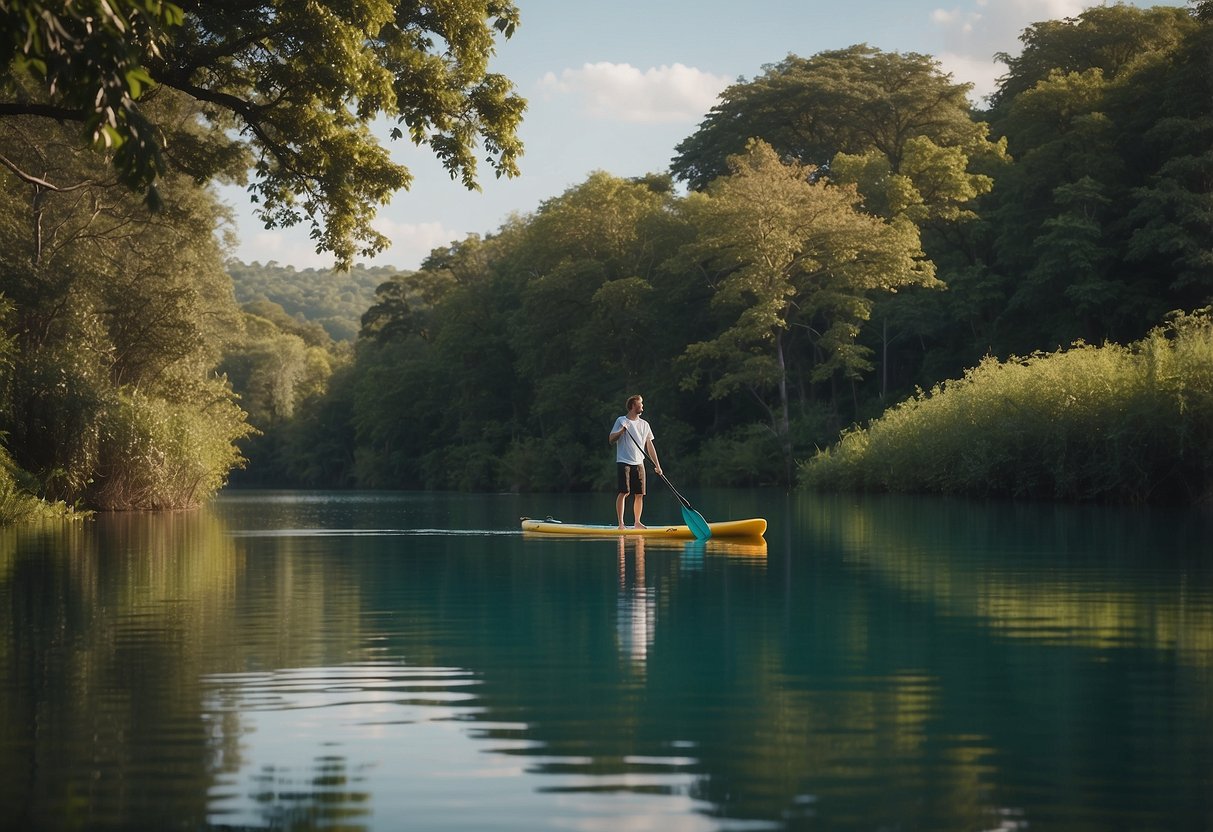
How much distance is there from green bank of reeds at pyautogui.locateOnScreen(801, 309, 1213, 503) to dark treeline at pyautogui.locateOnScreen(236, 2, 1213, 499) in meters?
6.63

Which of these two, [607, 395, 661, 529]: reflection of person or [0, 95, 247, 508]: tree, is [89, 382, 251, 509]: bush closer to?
[0, 95, 247, 508]: tree

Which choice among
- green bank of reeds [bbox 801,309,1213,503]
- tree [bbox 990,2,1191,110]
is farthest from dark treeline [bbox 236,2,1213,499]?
green bank of reeds [bbox 801,309,1213,503]

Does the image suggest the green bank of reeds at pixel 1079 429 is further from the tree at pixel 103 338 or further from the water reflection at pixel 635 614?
the tree at pixel 103 338

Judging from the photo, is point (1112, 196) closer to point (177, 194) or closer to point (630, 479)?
point (177, 194)

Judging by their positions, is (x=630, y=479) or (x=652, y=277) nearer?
(x=630, y=479)

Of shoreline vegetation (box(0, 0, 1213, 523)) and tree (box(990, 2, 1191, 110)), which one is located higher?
tree (box(990, 2, 1191, 110))

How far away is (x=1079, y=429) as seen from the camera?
29938mm

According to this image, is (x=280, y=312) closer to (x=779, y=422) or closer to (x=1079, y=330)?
(x=779, y=422)

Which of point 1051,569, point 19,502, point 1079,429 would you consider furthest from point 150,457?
point 1051,569

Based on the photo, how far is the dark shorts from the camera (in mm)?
20562

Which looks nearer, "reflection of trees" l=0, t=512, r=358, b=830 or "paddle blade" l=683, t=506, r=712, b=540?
"reflection of trees" l=0, t=512, r=358, b=830

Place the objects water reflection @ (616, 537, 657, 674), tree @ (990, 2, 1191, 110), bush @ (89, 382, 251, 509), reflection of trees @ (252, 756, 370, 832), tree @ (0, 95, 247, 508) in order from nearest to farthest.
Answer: reflection of trees @ (252, 756, 370, 832)
water reflection @ (616, 537, 657, 674)
tree @ (0, 95, 247, 508)
bush @ (89, 382, 251, 509)
tree @ (990, 2, 1191, 110)

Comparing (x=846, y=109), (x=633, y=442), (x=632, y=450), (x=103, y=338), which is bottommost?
(x=632, y=450)

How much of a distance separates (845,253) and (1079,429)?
22353 mm
